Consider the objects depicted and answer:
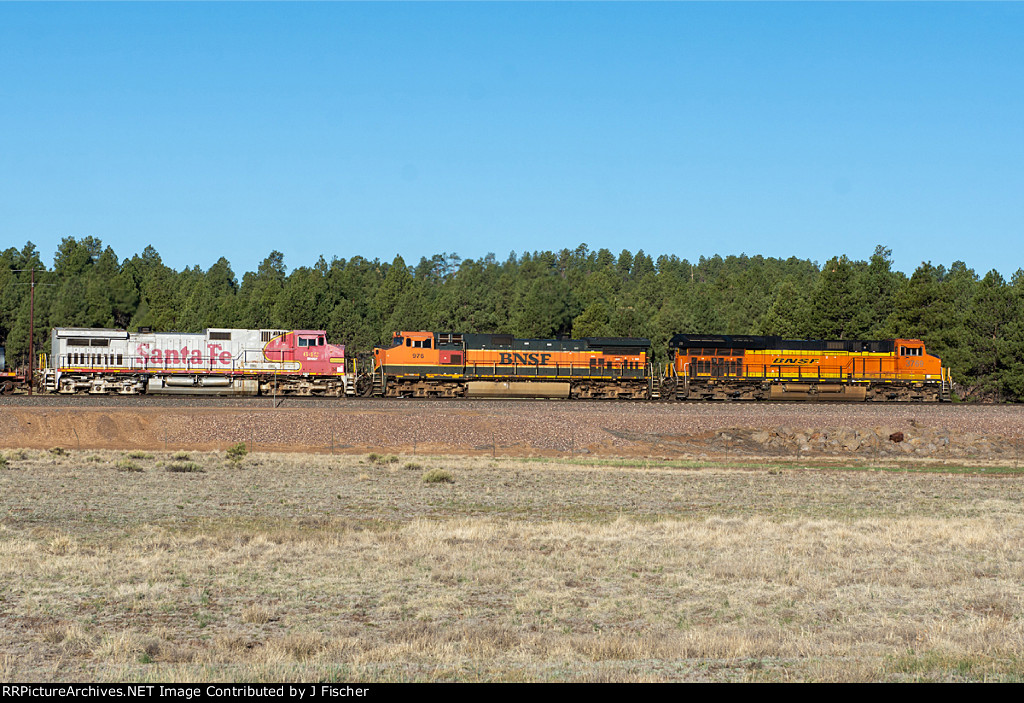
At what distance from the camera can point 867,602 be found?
36.4 ft

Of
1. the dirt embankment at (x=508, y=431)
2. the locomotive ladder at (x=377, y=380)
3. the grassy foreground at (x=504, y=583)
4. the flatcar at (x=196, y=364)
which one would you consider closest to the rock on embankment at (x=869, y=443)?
the dirt embankment at (x=508, y=431)

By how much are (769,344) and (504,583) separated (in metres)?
39.5

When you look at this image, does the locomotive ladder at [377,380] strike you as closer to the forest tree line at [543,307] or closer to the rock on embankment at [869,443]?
the rock on embankment at [869,443]

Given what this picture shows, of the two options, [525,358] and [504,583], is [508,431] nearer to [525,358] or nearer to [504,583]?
[525,358]

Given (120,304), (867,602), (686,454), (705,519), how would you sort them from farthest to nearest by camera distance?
(120,304)
(686,454)
(705,519)
(867,602)

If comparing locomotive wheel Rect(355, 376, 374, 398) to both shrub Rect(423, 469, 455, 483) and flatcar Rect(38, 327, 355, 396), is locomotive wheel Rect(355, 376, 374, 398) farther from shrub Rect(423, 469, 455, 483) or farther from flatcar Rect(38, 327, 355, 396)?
shrub Rect(423, 469, 455, 483)

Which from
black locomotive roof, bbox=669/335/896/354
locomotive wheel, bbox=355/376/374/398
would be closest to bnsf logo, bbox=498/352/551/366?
locomotive wheel, bbox=355/376/374/398

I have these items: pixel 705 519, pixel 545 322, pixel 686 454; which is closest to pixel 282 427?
pixel 686 454

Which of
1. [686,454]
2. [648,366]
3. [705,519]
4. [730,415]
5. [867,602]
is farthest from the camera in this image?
[648,366]

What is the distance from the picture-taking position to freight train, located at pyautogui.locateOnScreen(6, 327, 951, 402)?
A: 46281 millimetres

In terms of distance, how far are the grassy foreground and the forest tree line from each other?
45680 millimetres

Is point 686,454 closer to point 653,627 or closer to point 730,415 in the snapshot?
point 730,415

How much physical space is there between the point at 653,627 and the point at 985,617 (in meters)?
3.91

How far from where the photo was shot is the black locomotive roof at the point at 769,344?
48.8 meters
